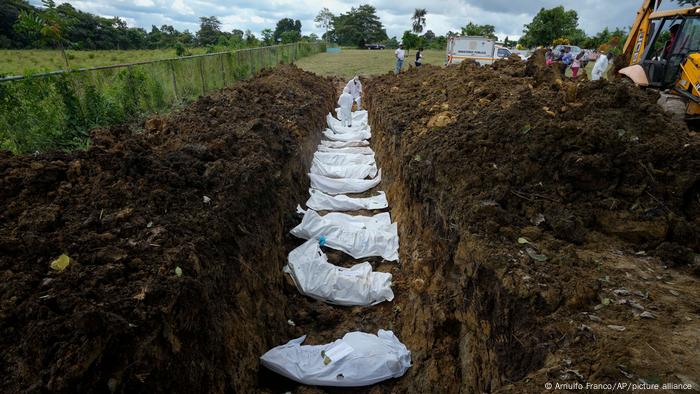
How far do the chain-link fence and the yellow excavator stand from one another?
1246cm

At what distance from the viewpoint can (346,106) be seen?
13.4 m

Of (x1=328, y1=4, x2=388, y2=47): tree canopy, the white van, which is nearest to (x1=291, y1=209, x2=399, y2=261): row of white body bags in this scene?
the white van

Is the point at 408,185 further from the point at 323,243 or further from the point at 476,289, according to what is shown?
the point at 476,289

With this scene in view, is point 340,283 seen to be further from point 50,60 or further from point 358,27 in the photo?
point 358,27

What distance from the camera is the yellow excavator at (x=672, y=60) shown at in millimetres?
7430

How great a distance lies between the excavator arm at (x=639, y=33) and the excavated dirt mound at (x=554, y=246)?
228 inches

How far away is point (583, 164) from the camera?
163 inches

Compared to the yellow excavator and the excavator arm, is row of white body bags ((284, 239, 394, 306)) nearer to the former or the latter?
the yellow excavator

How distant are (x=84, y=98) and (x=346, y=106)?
7894 millimetres

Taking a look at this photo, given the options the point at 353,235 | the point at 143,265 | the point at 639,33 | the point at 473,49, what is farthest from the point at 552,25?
the point at 143,265

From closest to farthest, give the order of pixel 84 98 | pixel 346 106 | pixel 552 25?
pixel 84 98, pixel 346 106, pixel 552 25

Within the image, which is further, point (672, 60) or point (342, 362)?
point (672, 60)

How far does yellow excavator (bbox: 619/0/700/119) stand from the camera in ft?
24.4

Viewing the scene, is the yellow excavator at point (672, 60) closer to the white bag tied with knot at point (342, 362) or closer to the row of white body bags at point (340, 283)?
the row of white body bags at point (340, 283)
